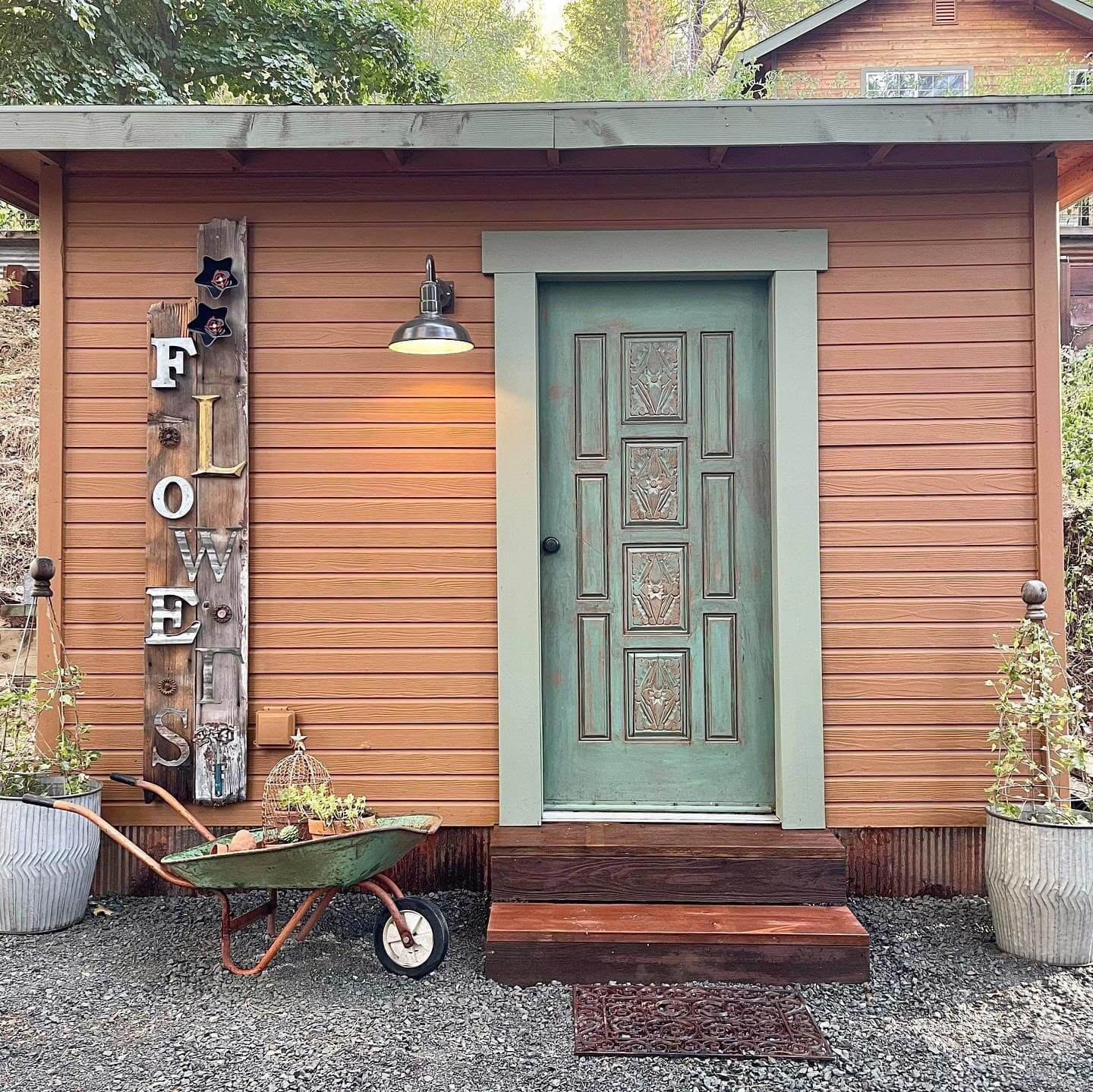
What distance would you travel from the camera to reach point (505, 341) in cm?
353

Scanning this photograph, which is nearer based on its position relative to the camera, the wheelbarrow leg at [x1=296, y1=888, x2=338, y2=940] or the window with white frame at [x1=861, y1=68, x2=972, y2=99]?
the wheelbarrow leg at [x1=296, y1=888, x2=338, y2=940]

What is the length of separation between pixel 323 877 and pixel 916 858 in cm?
226

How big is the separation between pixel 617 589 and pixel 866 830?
134cm

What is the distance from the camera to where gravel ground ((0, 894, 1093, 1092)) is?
95.0 inches

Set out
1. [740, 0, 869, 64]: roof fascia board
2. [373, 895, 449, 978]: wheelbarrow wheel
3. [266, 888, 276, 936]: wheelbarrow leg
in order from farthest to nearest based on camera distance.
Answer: [740, 0, 869, 64]: roof fascia board
[266, 888, 276, 936]: wheelbarrow leg
[373, 895, 449, 978]: wheelbarrow wheel

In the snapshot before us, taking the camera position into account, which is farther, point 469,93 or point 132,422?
point 469,93

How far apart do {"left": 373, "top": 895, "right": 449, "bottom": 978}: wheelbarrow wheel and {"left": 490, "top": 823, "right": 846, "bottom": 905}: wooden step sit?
0.97 feet

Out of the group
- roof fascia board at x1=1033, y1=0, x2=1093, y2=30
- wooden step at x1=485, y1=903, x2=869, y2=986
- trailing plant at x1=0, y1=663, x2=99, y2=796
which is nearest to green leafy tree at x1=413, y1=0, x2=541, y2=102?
roof fascia board at x1=1033, y1=0, x2=1093, y2=30

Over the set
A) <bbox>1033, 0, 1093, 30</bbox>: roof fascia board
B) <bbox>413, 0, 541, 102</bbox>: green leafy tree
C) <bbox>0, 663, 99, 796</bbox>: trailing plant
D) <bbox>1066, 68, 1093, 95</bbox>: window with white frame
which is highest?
<bbox>413, 0, 541, 102</bbox>: green leafy tree

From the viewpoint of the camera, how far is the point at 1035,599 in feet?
10.6

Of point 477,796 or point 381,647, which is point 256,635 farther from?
point 477,796

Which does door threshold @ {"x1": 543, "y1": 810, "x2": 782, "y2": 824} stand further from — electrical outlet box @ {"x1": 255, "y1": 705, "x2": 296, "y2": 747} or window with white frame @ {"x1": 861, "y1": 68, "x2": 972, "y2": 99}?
window with white frame @ {"x1": 861, "y1": 68, "x2": 972, "y2": 99}

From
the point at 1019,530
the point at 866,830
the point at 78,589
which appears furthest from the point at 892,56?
the point at 78,589

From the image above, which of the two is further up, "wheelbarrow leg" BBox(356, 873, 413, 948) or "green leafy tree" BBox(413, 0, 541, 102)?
"green leafy tree" BBox(413, 0, 541, 102)
